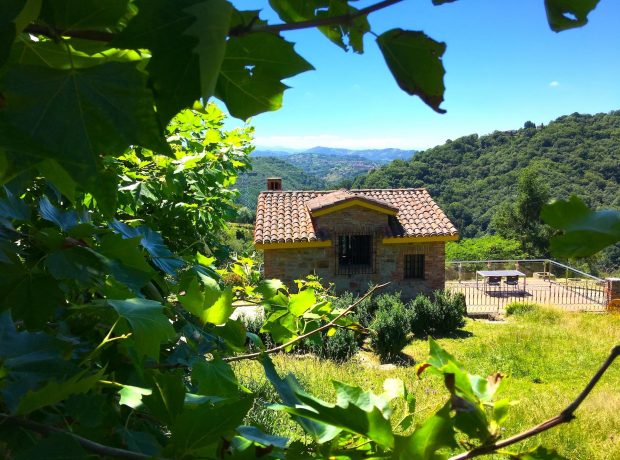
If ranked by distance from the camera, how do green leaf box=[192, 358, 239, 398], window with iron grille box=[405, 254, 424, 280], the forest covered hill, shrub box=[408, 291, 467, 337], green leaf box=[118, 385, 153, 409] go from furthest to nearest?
the forest covered hill < window with iron grille box=[405, 254, 424, 280] < shrub box=[408, 291, 467, 337] < green leaf box=[192, 358, 239, 398] < green leaf box=[118, 385, 153, 409]

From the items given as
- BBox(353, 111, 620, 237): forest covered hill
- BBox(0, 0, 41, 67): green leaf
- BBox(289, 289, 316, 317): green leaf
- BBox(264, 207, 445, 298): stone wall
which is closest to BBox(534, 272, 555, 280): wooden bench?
BBox(264, 207, 445, 298): stone wall

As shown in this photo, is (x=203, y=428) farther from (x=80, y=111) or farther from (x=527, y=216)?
(x=527, y=216)

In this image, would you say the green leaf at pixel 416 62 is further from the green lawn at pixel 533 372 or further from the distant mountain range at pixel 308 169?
the distant mountain range at pixel 308 169

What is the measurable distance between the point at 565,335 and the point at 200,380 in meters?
11.3

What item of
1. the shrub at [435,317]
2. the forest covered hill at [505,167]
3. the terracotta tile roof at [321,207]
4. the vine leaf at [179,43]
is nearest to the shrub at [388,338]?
the shrub at [435,317]

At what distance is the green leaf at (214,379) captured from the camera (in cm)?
74

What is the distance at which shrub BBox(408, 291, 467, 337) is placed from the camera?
10.7m

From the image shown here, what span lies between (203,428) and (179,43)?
332 mm

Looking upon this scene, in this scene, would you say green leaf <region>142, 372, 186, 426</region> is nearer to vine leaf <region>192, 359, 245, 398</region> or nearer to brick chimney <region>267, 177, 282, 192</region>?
vine leaf <region>192, 359, 245, 398</region>

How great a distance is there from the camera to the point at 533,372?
7977 mm

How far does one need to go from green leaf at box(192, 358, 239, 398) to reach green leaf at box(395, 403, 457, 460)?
1.38 feet

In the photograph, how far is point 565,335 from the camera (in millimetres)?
10258

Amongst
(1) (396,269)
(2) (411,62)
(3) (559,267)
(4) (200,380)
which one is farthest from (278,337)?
(3) (559,267)

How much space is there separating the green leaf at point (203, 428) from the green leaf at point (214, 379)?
0.95ft
